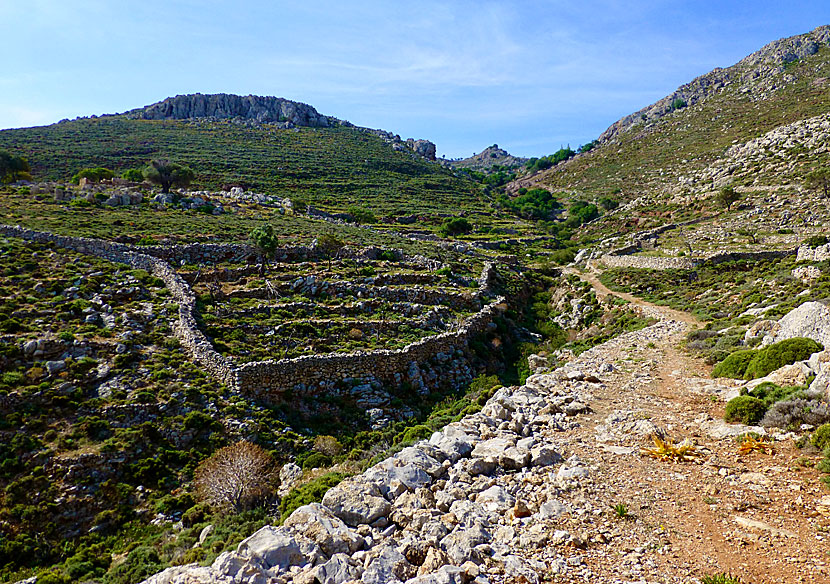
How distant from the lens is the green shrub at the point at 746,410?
32.7ft

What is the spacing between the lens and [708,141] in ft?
306

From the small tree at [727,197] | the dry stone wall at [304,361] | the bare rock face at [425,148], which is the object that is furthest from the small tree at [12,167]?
the bare rock face at [425,148]

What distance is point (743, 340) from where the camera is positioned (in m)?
16.4

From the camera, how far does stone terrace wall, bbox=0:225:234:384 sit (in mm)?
18891

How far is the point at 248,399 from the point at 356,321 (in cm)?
903

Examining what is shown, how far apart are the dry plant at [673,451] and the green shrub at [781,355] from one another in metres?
5.32

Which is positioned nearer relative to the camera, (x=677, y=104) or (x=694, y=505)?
(x=694, y=505)

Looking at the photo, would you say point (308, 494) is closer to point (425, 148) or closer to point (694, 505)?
point (694, 505)

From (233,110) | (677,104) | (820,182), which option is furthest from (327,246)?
(677,104)

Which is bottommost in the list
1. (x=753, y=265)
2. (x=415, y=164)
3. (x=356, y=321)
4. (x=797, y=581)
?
(x=356, y=321)

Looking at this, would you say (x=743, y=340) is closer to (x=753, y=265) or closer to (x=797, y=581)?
(x=797, y=581)

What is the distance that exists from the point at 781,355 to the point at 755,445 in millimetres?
5161

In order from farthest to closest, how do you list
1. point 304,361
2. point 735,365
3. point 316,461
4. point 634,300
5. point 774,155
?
point 774,155 → point 634,300 → point 304,361 → point 316,461 → point 735,365

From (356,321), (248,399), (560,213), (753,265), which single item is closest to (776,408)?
(248,399)
